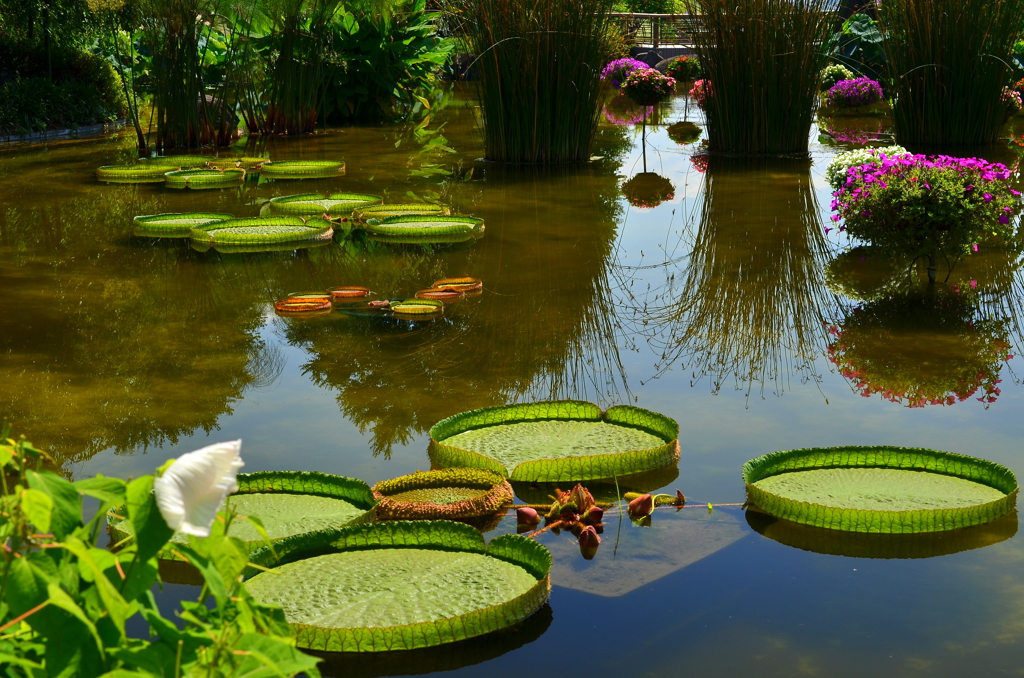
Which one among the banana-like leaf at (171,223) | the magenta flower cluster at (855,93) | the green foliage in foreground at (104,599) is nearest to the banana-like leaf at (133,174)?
the banana-like leaf at (171,223)

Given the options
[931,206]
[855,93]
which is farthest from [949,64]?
[855,93]

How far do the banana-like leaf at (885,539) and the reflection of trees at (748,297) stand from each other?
3.10 ft

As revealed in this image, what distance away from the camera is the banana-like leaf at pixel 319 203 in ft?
19.8

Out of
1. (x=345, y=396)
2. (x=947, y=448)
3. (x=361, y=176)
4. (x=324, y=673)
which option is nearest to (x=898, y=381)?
(x=947, y=448)

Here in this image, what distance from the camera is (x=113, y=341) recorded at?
12.5 feet

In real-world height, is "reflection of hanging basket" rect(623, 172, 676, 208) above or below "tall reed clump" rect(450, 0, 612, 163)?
below

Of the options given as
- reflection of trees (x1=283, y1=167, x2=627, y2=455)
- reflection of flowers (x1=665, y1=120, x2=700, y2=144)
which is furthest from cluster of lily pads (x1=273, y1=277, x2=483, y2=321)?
reflection of flowers (x1=665, y1=120, x2=700, y2=144)

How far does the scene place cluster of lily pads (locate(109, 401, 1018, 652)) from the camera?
6.44 feet

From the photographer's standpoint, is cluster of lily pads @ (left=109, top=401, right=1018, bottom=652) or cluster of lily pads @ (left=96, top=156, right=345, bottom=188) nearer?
cluster of lily pads @ (left=109, top=401, right=1018, bottom=652)

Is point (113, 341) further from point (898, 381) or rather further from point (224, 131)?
point (224, 131)

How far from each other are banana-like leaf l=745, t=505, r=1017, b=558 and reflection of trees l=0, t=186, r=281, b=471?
163 centimetres

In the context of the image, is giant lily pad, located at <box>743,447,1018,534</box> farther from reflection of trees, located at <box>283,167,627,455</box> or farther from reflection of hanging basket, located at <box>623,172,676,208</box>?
reflection of hanging basket, located at <box>623,172,676,208</box>

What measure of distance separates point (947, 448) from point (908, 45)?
6.05 metres

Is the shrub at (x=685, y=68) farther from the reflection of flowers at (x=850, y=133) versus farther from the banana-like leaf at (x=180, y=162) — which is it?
the banana-like leaf at (x=180, y=162)
